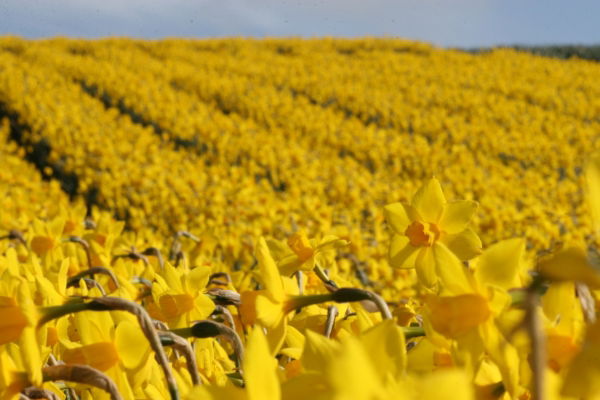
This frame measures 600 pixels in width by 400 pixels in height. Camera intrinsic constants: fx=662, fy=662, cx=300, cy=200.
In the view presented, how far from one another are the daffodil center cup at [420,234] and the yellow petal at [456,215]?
24mm

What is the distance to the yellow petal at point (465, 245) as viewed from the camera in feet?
3.57

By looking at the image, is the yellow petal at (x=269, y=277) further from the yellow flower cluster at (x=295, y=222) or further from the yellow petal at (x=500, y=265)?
the yellow petal at (x=500, y=265)

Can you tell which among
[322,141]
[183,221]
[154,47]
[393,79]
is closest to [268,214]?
[183,221]

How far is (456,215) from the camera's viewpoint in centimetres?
113

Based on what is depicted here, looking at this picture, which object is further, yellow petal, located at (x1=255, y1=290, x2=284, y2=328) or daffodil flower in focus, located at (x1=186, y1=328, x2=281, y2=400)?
yellow petal, located at (x1=255, y1=290, x2=284, y2=328)

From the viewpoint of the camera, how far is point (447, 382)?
1.31 feet

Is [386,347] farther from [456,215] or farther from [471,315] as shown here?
[456,215]

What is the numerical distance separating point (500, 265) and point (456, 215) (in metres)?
0.32

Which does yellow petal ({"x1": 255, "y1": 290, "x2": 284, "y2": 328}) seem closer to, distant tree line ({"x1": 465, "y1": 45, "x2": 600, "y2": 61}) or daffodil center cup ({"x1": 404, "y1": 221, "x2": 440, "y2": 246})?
daffodil center cup ({"x1": 404, "y1": 221, "x2": 440, "y2": 246})

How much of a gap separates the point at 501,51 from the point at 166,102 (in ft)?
43.7

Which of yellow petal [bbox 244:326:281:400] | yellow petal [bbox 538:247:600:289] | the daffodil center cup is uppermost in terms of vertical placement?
yellow petal [bbox 538:247:600:289]

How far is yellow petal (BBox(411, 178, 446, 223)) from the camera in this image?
113 cm

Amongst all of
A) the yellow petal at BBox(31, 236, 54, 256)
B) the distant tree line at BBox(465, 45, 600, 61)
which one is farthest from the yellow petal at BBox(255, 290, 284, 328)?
the distant tree line at BBox(465, 45, 600, 61)

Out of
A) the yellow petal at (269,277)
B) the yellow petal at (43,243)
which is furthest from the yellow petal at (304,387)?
the yellow petal at (43,243)
